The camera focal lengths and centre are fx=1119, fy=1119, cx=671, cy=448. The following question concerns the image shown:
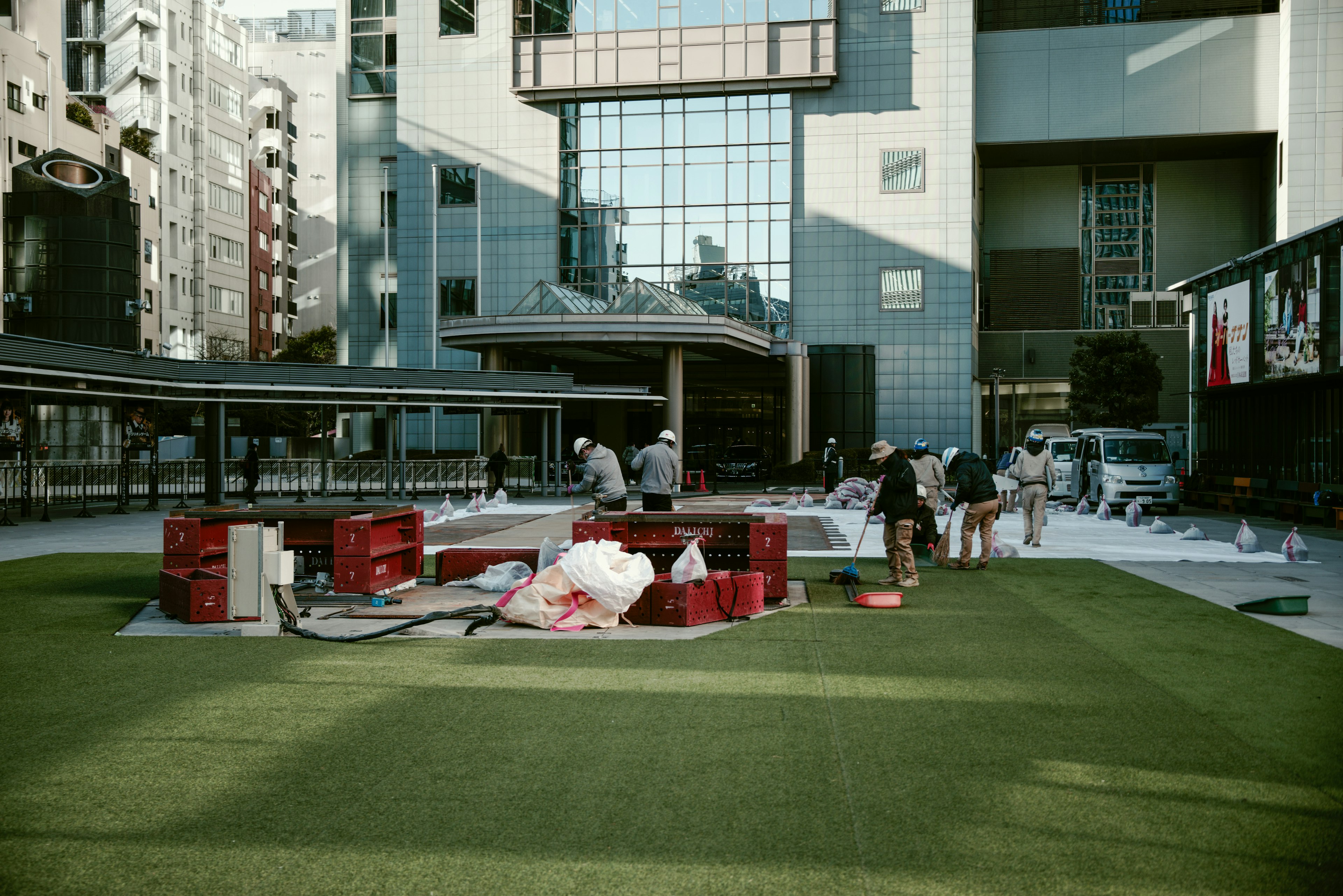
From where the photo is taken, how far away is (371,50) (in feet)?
172

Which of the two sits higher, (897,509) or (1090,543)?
(897,509)

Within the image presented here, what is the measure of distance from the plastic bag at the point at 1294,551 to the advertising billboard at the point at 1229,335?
40.6 ft

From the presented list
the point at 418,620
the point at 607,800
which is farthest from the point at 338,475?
the point at 607,800

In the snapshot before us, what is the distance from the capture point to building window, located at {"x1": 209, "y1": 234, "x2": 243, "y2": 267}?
261 feet

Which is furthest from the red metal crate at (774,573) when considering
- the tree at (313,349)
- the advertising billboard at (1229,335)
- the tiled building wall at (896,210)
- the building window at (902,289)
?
the tree at (313,349)

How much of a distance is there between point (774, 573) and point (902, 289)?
3700 cm

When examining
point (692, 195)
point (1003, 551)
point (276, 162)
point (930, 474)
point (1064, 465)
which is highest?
point (276, 162)

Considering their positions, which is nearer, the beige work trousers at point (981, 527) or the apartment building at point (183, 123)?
the beige work trousers at point (981, 527)

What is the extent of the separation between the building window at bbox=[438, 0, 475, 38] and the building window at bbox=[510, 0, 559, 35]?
285cm

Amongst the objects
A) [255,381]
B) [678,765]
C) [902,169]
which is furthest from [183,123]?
[678,765]

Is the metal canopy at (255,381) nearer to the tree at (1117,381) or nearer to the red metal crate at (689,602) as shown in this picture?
the red metal crate at (689,602)

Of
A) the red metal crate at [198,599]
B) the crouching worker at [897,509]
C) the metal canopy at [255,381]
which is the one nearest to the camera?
the red metal crate at [198,599]

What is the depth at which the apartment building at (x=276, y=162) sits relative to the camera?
92.8 meters

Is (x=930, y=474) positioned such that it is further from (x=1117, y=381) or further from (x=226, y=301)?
(x=226, y=301)
